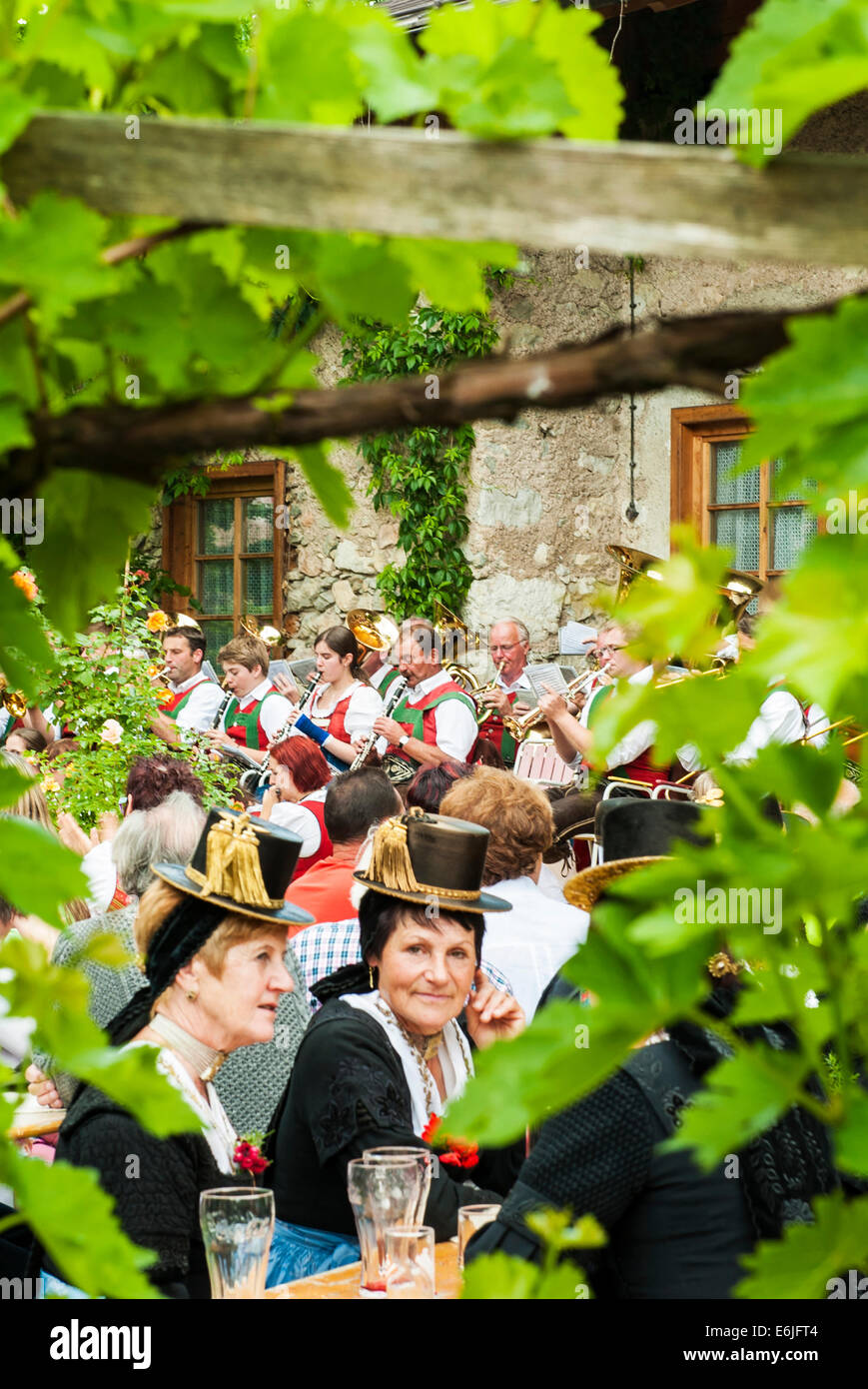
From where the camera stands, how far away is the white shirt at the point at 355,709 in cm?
765

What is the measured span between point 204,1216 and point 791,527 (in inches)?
284

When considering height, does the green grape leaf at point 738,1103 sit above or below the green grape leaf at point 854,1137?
above

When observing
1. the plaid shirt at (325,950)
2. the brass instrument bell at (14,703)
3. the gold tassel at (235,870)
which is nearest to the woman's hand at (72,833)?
the brass instrument bell at (14,703)

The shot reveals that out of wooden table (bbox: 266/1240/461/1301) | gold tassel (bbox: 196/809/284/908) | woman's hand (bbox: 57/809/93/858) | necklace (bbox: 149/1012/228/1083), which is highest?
gold tassel (bbox: 196/809/284/908)

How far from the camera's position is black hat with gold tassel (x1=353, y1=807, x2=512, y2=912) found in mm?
2811

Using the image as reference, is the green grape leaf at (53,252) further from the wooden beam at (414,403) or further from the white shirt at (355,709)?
the white shirt at (355,709)

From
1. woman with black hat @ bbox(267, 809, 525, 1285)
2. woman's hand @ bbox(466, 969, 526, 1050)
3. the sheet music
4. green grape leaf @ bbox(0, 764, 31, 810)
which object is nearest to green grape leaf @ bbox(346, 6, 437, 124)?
green grape leaf @ bbox(0, 764, 31, 810)

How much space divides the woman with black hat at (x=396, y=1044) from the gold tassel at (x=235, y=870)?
35 cm

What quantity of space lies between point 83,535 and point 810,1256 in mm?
575

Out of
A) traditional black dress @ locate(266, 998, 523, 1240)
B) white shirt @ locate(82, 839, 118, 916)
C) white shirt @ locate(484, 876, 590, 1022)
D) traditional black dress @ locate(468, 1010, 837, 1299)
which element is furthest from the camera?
white shirt @ locate(82, 839, 118, 916)

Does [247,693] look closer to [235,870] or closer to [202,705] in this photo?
[202,705]

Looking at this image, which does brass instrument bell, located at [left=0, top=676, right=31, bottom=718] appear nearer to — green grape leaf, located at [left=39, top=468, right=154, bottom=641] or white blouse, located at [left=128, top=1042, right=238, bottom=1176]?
white blouse, located at [left=128, top=1042, right=238, bottom=1176]

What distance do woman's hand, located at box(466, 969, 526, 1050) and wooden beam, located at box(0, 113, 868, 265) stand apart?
2.49m
